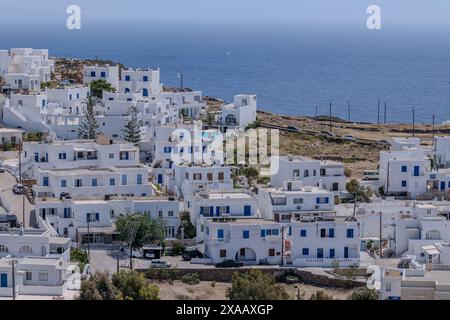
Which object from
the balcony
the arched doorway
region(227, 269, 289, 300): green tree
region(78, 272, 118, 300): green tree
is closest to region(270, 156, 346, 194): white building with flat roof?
the arched doorway

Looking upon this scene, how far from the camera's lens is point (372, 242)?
113 feet

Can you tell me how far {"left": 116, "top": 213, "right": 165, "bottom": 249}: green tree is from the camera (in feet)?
109

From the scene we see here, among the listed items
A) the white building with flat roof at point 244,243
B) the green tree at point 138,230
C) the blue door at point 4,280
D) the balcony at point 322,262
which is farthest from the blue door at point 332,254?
the blue door at point 4,280

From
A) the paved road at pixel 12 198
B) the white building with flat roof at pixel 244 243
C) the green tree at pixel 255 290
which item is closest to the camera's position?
the green tree at pixel 255 290

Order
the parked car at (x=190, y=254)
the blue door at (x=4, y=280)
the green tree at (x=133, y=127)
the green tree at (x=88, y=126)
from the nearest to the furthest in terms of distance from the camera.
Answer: the blue door at (x=4, y=280) < the parked car at (x=190, y=254) < the green tree at (x=88, y=126) < the green tree at (x=133, y=127)

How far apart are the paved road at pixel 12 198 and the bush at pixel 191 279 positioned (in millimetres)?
5217

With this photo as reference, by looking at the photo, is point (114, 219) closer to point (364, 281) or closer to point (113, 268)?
point (113, 268)

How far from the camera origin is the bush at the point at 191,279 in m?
31.1

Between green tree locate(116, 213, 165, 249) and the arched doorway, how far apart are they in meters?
2.14

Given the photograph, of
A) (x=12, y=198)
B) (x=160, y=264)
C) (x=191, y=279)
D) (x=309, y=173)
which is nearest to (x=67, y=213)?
(x=12, y=198)

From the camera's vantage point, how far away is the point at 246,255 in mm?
32812

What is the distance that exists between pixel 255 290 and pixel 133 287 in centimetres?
276

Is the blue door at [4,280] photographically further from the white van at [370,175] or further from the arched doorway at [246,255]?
the white van at [370,175]
